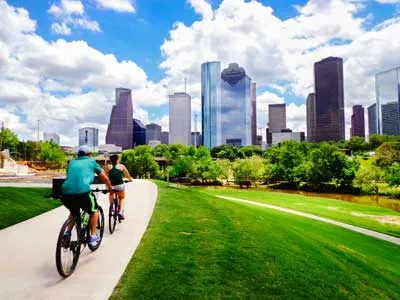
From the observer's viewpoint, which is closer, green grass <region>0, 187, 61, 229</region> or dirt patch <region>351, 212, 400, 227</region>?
green grass <region>0, 187, 61, 229</region>

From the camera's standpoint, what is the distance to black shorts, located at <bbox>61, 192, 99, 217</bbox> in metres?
6.40

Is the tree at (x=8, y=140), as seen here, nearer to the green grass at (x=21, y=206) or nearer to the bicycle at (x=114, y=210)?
the green grass at (x=21, y=206)

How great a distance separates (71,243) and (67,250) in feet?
0.45

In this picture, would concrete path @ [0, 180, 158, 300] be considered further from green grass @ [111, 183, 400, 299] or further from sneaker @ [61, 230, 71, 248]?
sneaker @ [61, 230, 71, 248]

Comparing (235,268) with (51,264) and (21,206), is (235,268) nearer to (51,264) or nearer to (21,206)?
(51,264)

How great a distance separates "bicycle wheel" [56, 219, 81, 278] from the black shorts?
0.77 feet

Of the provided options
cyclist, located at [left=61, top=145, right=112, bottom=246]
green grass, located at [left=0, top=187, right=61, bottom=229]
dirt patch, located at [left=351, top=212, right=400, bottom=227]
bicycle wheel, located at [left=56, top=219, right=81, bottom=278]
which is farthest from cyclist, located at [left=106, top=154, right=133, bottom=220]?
dirt patch, located at [left=351, top=212, right=400, bottom=227]

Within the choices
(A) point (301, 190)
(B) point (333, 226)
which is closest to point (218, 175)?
(A) point (301, 190)

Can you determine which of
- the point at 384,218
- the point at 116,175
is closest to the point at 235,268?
the point at 116,175

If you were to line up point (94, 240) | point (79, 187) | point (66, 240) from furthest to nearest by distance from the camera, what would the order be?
point (94, 240)
point (79, 187)
point (66, 240)

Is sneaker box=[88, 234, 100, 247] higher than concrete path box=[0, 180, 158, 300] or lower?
higher

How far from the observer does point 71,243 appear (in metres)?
6.32

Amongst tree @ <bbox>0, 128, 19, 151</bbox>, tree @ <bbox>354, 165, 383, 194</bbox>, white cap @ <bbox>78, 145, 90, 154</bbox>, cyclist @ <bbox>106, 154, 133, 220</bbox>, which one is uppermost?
tree @ <bbox>0, 128, 19, 151</bbox>

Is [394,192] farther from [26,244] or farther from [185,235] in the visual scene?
[26,244]
